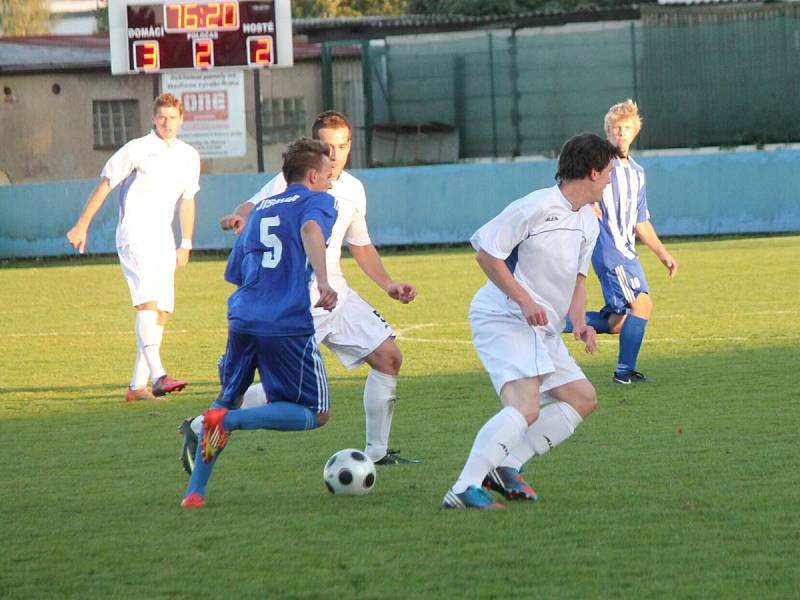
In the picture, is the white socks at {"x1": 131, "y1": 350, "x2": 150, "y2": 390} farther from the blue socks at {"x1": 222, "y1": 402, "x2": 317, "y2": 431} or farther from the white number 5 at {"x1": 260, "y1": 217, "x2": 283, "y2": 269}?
the white number 5 at {"x1": 260, "y1": 217, "x2": 283, "y2": 269}

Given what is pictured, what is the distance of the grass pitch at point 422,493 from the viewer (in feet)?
16.2

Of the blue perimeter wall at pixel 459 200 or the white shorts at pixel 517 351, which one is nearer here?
the white shorts at pixel 517 351

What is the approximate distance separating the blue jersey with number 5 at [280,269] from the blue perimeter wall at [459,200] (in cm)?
1780

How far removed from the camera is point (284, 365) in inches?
245

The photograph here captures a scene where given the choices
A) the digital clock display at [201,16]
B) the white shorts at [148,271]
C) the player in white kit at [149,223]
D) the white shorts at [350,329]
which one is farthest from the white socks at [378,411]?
the digital clock display at [201,16]

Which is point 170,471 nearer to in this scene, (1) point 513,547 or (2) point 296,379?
(2) point 296,379

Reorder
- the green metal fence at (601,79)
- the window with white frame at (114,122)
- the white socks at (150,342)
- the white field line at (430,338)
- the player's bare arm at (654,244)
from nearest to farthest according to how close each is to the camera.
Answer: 1. the white socks at (150,342)
2. the player's bare arm at (654,244)
3. the white field line at (430,338)
4. the green metal fence at (601,79)
5. the window with white frame at (114,122)

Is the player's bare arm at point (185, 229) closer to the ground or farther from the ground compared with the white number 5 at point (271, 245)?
closer to the ground

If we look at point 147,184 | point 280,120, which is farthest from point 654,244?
point 280,120

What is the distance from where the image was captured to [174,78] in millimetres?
28531

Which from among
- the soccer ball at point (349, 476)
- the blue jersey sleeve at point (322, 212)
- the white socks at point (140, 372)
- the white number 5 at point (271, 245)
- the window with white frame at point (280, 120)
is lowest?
the white socks at point (140, 372)

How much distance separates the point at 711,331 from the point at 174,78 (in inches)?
714

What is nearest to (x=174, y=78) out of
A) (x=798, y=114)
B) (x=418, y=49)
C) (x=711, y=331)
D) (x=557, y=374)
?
(x=418, y=49)

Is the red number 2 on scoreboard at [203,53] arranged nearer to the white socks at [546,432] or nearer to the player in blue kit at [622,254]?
the player in blue kit at [622,254]
